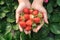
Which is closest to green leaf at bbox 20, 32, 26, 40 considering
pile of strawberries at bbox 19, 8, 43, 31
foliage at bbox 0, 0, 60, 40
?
foliage at bbox 0, 0, 60, 40

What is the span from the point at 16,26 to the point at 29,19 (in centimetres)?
22

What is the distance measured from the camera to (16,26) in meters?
2.66

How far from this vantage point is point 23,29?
2.50m

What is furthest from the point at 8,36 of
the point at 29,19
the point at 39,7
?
the point at 39,7

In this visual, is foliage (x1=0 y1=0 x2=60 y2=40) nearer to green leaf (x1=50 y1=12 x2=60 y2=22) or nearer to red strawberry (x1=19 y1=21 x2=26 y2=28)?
green leaf (x1=50 y1=12 x2=60 y2=22)

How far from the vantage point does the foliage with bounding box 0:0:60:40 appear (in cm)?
263

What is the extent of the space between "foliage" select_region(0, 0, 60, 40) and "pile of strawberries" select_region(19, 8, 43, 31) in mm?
153

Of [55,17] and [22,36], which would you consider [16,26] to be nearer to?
[22,36]

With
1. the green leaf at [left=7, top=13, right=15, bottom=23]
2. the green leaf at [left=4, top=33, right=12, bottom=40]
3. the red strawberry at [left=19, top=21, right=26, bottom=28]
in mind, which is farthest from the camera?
the green leaf at [left=7, top=13, right=15, bottom=23]

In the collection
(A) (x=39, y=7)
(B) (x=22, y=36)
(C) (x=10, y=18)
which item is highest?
(A) (x=39, y=7)

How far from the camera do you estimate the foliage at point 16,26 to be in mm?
2631

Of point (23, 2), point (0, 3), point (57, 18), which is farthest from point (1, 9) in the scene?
point (57, 18)

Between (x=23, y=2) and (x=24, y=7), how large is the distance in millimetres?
50

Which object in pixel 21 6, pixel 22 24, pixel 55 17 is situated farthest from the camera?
pixel 55 17
